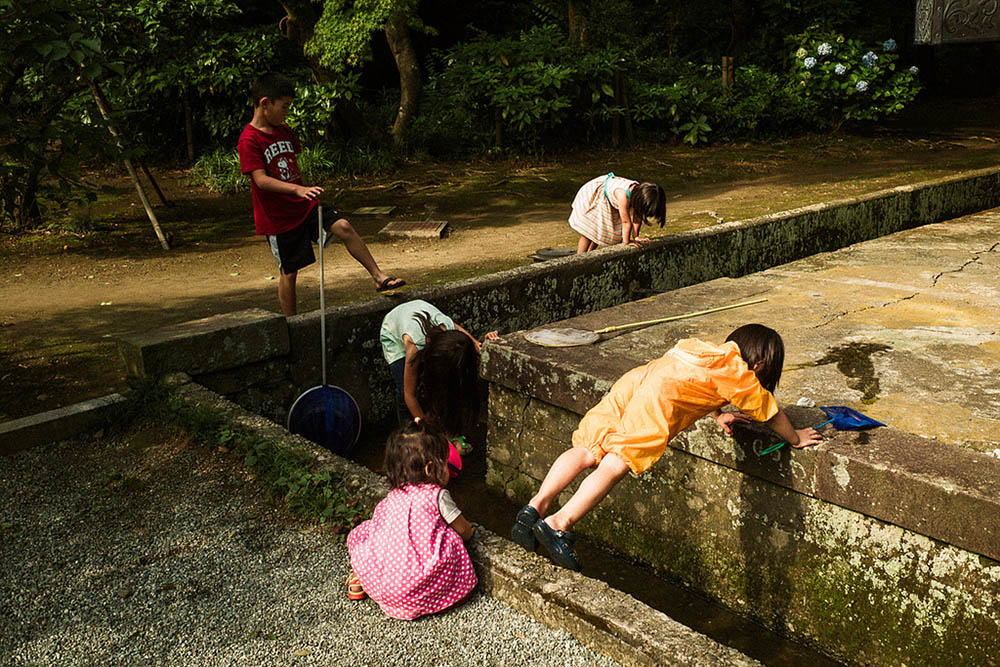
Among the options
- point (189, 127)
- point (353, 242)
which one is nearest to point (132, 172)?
point (353, 242)

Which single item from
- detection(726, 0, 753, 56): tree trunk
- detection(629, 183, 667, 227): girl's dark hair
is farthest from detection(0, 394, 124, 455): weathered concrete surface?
detection(726, 0, 753, 56): tree trunk

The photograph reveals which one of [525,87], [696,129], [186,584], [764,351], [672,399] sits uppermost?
[525,87]

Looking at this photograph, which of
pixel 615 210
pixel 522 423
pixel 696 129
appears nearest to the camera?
pixel 522 423

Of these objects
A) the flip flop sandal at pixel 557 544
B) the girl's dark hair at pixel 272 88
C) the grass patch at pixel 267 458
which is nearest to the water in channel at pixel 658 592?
the flip flop sandal at pixel 557 544

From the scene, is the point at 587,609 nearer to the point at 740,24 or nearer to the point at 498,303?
the point at 498,303

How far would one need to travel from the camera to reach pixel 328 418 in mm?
4785

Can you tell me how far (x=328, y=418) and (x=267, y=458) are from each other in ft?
3.67

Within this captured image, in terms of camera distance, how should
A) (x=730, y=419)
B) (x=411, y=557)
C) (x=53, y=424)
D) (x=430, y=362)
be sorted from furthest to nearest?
(x=430, y=362)
(x=53, y=424)
(x=730, y=419)
(x=411, y=557)

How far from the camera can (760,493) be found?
342 cm

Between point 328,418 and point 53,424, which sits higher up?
point 53,424

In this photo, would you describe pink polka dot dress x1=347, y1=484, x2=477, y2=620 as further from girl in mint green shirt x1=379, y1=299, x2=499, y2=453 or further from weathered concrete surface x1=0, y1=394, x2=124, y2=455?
weathered concrete surface x1=0, y1=394, x2=124, y2=455

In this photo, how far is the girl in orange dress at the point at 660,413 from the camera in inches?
120

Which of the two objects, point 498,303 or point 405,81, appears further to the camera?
point 405,81

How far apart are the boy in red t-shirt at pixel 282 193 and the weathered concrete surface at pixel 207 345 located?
0.65m
